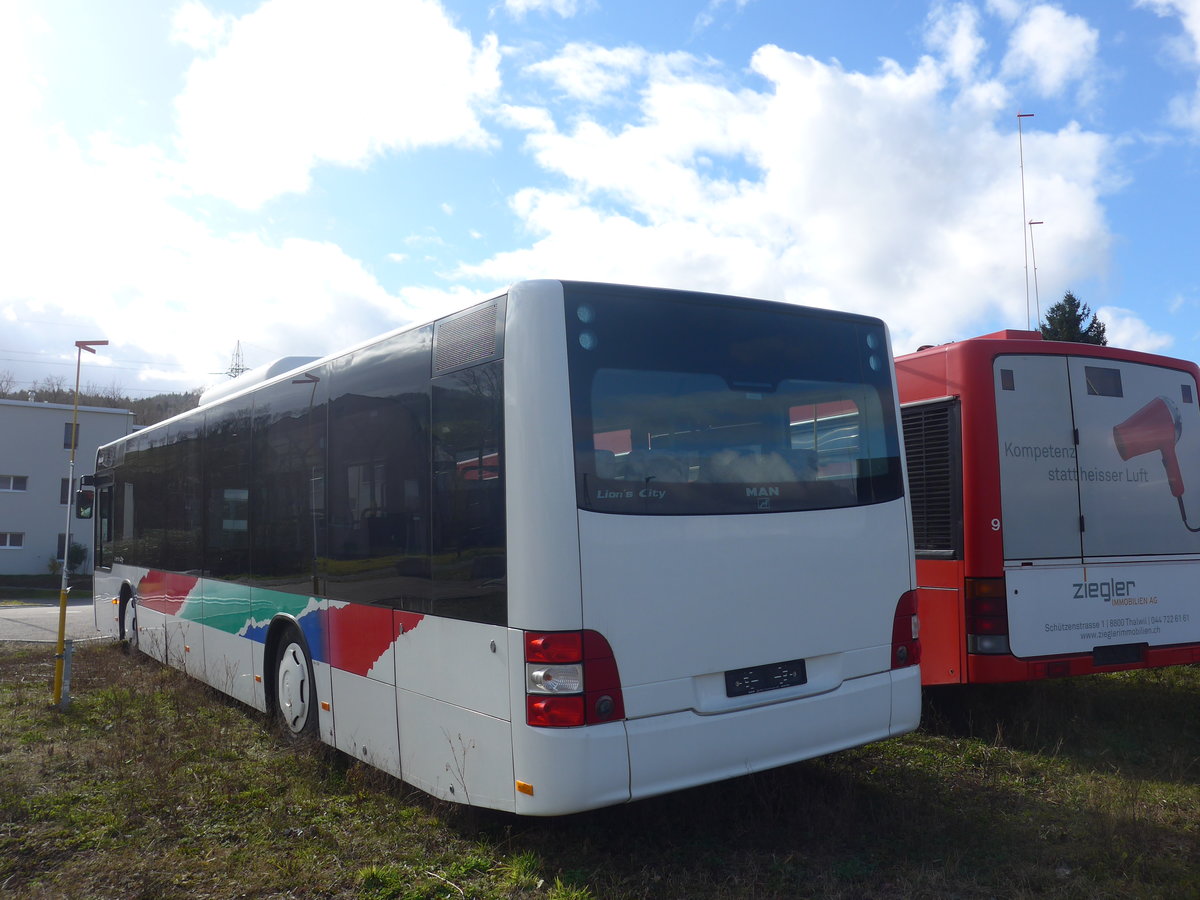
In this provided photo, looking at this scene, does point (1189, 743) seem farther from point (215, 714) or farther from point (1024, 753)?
point (215, 714)

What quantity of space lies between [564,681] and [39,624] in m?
22.5

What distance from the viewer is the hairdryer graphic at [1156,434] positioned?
7391mm

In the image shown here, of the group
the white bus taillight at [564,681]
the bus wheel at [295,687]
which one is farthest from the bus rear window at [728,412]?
the bus wheel at [295,687]

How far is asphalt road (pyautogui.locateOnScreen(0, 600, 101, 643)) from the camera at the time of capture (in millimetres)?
18125

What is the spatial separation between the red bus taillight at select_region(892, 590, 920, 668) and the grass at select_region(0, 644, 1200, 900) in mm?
861

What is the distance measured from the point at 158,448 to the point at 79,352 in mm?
1293

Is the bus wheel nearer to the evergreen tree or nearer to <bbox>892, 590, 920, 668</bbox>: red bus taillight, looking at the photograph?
<bbox>892, 590, 920, 668</bbox>: red bus taillight

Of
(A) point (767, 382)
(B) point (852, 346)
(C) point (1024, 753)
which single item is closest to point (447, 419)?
(A) point (767, 382)

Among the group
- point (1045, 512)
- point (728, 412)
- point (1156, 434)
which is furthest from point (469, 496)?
point (1156, 434)

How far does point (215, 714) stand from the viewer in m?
8.47

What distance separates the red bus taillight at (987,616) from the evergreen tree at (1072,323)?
41798mm

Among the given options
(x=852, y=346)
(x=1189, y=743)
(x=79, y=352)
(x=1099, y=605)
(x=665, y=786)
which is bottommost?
(x=1189, y=743)

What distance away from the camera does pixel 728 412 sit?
16.4ft

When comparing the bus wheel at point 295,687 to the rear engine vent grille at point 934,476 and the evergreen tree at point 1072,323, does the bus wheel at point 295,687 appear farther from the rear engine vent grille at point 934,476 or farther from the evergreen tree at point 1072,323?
the evergreen tree at point 1072,323
